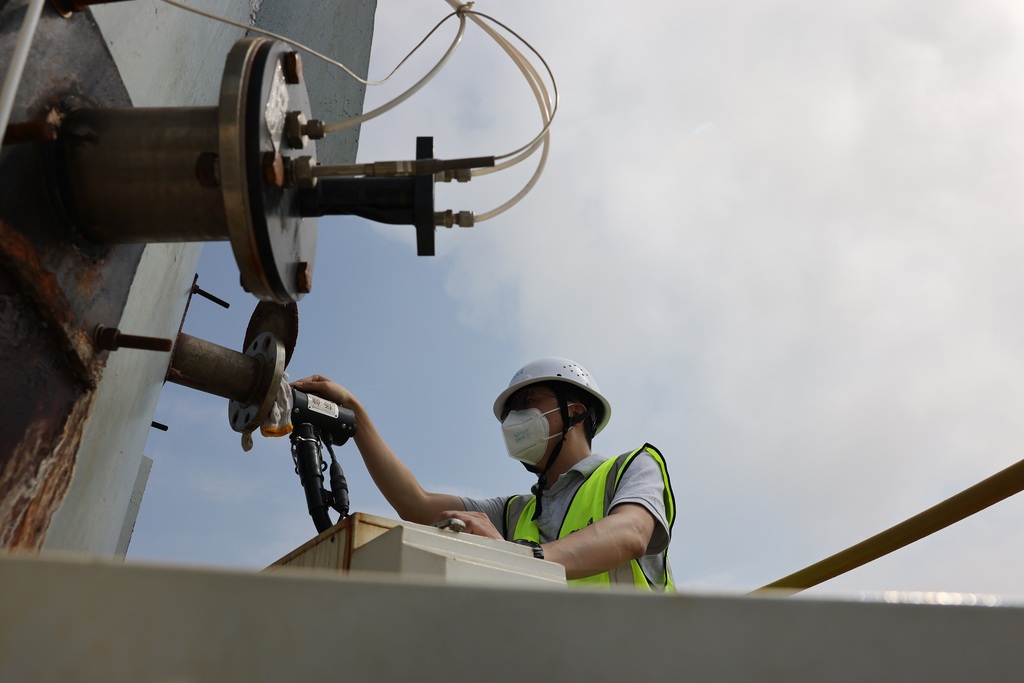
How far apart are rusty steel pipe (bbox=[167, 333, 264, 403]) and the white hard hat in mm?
1839

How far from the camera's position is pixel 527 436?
3.45 meters

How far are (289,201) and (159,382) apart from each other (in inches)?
32.3

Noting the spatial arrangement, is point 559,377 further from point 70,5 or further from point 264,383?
point 70,5

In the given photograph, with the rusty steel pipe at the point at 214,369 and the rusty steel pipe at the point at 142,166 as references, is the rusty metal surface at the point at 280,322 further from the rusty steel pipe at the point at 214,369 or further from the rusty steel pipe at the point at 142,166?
the rusty steel pipe at the point at 142,166

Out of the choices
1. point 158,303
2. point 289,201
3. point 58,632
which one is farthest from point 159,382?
point 58,632

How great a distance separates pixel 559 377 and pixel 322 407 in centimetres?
121

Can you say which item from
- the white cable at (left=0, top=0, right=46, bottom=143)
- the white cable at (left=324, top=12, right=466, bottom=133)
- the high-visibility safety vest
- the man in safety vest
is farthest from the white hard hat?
the white cable at (left=0, top=0, right=46, bottom=143)

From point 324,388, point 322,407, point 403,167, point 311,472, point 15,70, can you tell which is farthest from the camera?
point 324,388

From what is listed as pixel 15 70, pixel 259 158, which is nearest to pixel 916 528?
pixel 259 158

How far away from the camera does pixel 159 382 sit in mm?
1984

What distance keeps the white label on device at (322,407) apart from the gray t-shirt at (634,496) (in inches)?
35.6

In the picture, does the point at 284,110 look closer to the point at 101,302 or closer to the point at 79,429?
the point at 101,302

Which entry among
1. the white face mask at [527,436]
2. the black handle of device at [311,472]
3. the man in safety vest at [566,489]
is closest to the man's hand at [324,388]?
the man in safety vest at [566,489]

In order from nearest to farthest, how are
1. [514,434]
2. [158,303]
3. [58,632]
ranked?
[58,632] → [158,303] → [514,434]
